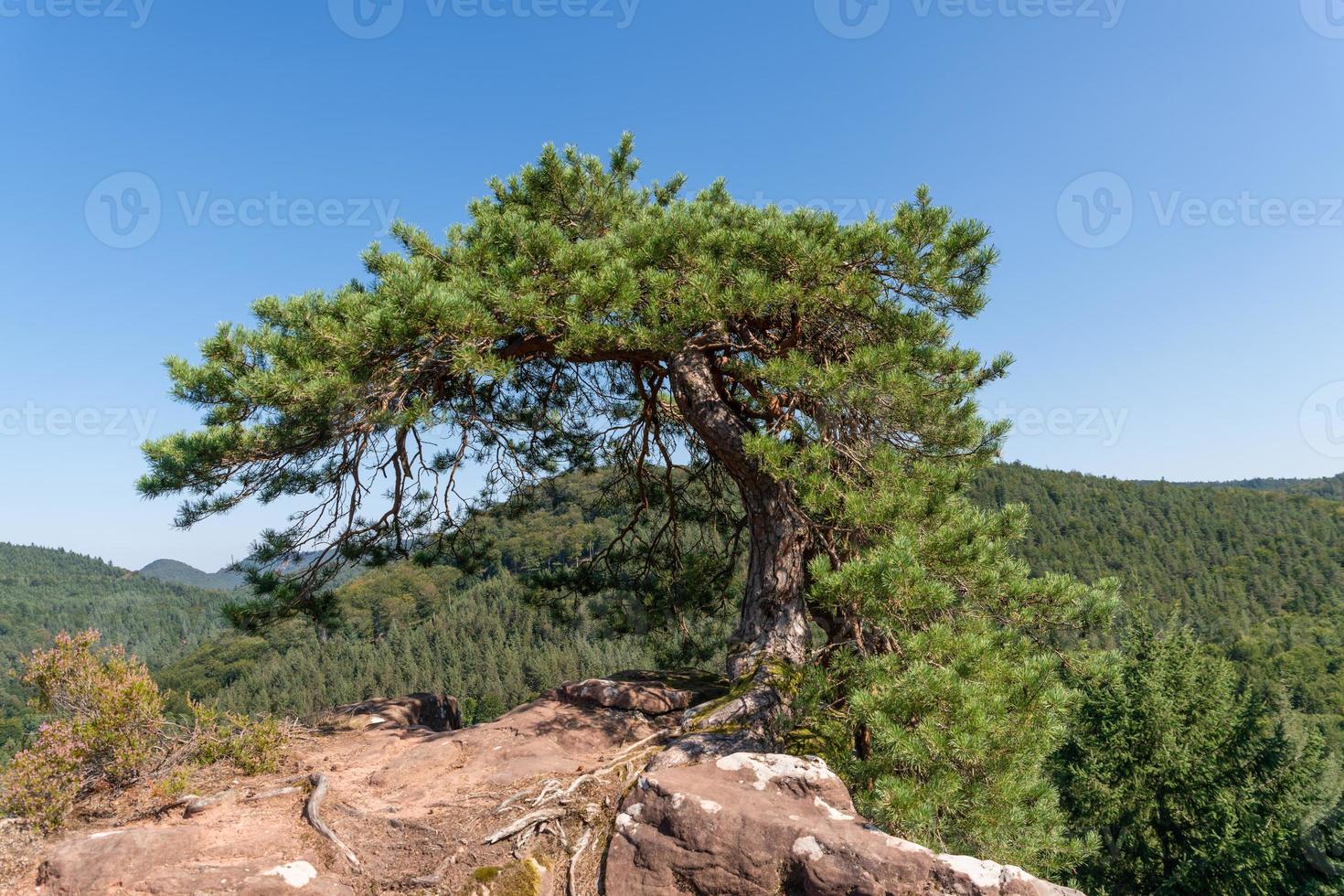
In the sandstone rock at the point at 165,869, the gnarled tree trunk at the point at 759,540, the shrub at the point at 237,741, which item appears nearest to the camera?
the sandstone rock at the point at 165,869

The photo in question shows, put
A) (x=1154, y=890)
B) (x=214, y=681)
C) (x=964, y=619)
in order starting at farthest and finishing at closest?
(x=214, y=681) < (x=1154, y=890) < (x=964, y=619)

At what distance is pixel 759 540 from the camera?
7121 millimetres

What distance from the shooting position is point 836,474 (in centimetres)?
611

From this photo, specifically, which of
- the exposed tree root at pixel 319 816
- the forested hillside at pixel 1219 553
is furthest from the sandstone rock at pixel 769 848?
the forested hillside at pixel 1219 553

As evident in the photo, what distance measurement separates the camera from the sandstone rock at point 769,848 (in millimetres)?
3592

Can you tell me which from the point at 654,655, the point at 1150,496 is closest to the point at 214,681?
the point at 654,655

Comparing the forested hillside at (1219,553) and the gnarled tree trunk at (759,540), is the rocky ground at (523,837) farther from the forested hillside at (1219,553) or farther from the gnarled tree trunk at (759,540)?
the forested hillside at (1219,553)

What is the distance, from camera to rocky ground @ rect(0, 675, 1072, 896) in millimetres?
3752

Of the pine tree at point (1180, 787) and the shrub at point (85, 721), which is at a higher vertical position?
the shrub at point (85, 721)

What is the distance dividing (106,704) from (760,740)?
16.3 ft

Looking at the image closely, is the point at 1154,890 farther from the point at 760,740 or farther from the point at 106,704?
the point at 106,704

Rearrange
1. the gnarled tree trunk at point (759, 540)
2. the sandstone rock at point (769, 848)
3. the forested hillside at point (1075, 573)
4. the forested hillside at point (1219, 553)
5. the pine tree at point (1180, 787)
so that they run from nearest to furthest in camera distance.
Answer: the sandstone rock at point (769, 848)
the gnarled tree trunk at point (759, 540)
the pine tree at point (1180, 787)
the forested hillside at point (1075, 573)
the forested hillside at point (1219, 553)

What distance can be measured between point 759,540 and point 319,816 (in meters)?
4.52

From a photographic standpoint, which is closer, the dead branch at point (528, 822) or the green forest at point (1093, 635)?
the dead branch at point (528, 822)
